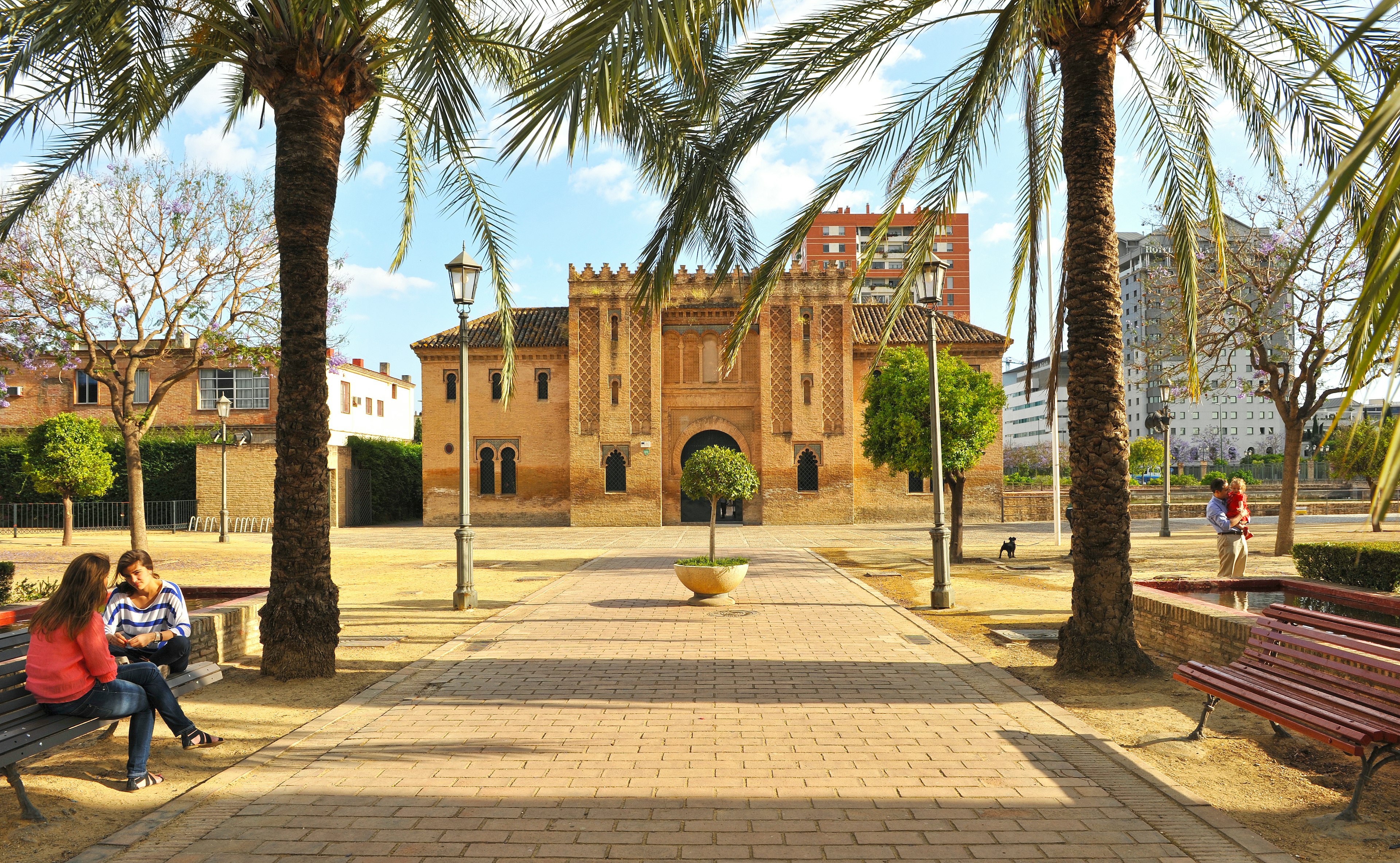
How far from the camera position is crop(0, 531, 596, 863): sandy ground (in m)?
4.11

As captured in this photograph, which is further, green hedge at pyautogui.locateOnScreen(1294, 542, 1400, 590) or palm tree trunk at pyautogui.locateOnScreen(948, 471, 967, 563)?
palm tree trunk at pyautogui.locateOnScreen(948, 471, 967, 563)

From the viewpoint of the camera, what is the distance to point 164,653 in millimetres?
5355

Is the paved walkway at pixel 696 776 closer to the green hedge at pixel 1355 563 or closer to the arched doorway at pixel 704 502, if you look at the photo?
the green hedge at pixel 1355 563

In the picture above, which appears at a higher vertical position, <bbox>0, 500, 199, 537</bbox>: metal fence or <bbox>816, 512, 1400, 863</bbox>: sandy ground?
<bbox>0, 500, 199, 537</bbox>: metal fence

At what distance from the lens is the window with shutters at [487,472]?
1300 inches

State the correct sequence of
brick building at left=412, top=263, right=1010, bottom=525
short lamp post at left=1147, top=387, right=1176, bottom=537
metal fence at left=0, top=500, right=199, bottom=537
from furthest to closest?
brick building at left=412, top=263, right=1010, bottom=525 → metal fence at left=0, top=500, right=199, bottom=537 → short lamp post at left=1147, top=387, right=1176, bottom=537

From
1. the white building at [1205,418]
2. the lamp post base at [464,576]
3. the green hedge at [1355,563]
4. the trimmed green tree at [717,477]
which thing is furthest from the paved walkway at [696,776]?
the white building at [1205,418]

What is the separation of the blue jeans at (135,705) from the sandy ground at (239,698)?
7.7 inches

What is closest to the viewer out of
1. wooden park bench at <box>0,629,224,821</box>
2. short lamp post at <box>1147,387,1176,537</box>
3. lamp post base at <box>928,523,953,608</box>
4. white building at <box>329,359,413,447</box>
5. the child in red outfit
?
wooden park bench at <box>0,629,224,821</box>

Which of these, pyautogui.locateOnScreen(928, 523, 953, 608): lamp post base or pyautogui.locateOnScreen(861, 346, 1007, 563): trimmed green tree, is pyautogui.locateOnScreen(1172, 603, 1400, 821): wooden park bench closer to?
pyautogui.locateOnScreen(928, 523, 953, 608): lamp post base

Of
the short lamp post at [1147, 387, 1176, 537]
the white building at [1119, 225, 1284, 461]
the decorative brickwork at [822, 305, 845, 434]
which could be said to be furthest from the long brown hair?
the white building at [1119, 225, 1284, 461]

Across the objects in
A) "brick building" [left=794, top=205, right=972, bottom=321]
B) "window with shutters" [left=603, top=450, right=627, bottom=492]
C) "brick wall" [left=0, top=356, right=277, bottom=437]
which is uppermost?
"brick building" [left=794, top=205, right=972, bottom=321]

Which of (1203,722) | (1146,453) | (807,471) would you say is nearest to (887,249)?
(1146,453)

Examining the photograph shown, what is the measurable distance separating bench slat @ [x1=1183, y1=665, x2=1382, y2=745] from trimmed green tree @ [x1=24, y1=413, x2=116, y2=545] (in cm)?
2543
